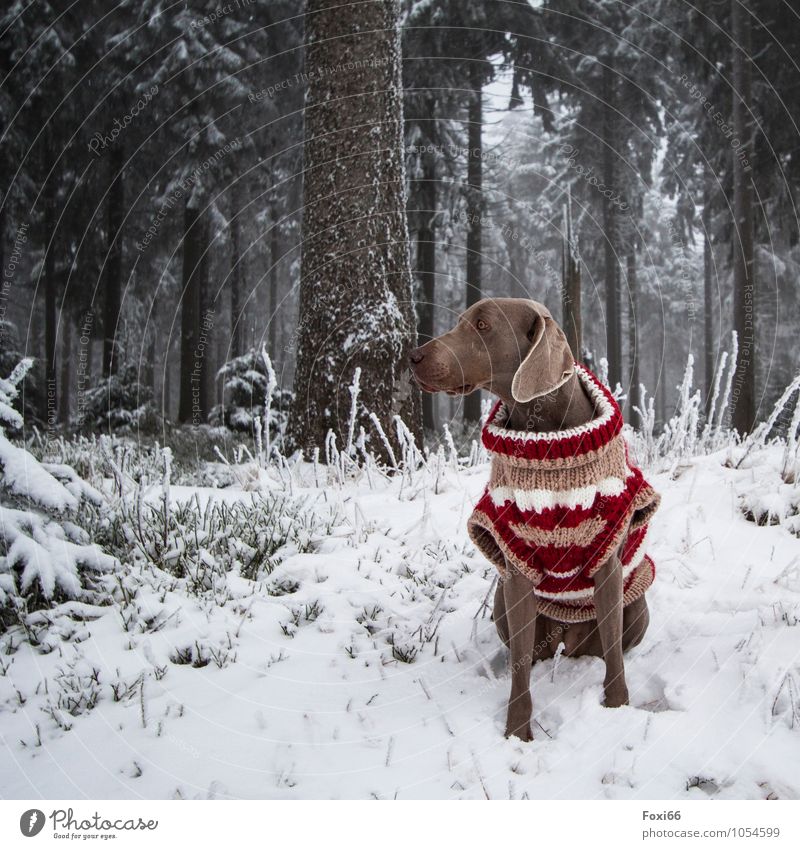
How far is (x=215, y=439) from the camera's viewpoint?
416 inches

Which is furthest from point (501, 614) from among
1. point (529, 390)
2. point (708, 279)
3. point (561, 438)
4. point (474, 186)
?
point (708, 279)

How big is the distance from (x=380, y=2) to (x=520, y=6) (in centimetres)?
695

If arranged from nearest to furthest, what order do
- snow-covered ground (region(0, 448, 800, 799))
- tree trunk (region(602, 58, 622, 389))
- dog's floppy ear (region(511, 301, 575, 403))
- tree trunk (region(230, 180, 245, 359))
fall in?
snow-covered ground (region(0, 448, 800, 799)), dog's floppy ear (region(511, 301, 575, 403)), tree trunk (region(230, 180, 245, 359)), tree trunk (region(602, 58, 622, 389))

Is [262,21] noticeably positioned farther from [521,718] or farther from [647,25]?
[521,718]

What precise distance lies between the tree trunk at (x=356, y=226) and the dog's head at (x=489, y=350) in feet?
11.4

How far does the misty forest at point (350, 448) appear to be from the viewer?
7.55 feet

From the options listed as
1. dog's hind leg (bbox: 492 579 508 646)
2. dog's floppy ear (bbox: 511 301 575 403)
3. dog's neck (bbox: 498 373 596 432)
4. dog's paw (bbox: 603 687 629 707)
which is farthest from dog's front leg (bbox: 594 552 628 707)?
dog's floppy ear (bbox: 511 301 575 403)

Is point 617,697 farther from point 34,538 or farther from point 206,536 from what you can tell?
point 34,538

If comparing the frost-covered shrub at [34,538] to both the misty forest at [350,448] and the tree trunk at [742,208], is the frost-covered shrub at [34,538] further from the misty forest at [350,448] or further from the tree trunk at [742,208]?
the tree trunk at [742,208]

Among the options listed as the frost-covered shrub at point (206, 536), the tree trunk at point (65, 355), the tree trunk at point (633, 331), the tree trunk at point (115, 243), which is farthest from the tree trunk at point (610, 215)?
the tree trunk at point (65, 355)

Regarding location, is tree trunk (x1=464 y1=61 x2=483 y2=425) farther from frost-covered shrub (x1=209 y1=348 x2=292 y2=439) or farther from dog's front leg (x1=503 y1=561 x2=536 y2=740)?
dog's front leg (x1=503 y1=561 x2=536 y2=740)

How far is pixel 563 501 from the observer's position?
7.61 ft

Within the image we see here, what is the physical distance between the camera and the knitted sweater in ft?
7.58

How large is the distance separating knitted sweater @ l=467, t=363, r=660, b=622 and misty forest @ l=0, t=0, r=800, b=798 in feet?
1.27
